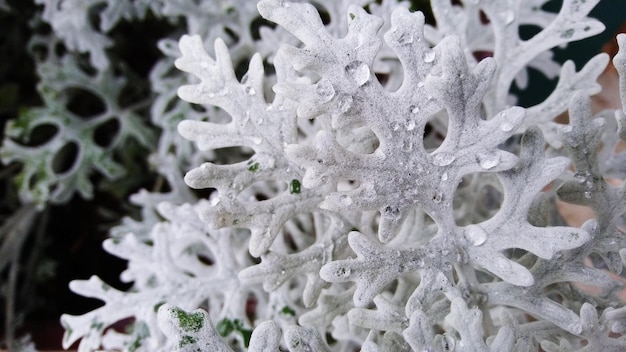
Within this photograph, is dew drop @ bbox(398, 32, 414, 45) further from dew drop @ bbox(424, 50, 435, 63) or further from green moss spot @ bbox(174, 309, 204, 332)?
green moss spot @ bbox(174, 309, 204, 332)

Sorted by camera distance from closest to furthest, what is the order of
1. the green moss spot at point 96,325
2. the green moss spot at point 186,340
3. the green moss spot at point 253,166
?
the green moss spot at point 186,340
the green moss spot at point 253,166
the green moss spot at point 96,325

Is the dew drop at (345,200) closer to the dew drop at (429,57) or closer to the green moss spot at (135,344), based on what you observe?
the dew drop at (429,57)

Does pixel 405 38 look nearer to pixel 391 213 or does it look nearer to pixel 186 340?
pixel 391 213

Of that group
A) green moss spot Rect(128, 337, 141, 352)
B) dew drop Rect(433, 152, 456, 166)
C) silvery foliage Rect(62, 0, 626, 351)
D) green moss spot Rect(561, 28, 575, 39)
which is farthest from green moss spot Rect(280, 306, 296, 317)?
green moss spot Rect(561, 28, 575, 39)

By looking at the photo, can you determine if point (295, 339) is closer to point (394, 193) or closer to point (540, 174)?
point (394, 193)

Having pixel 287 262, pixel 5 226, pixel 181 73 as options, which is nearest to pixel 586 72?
pixel 287 262

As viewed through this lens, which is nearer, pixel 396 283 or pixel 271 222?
pixel 271 222

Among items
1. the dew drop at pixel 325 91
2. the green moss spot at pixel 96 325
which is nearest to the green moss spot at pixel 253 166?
the dew drop at pixel 325 91
